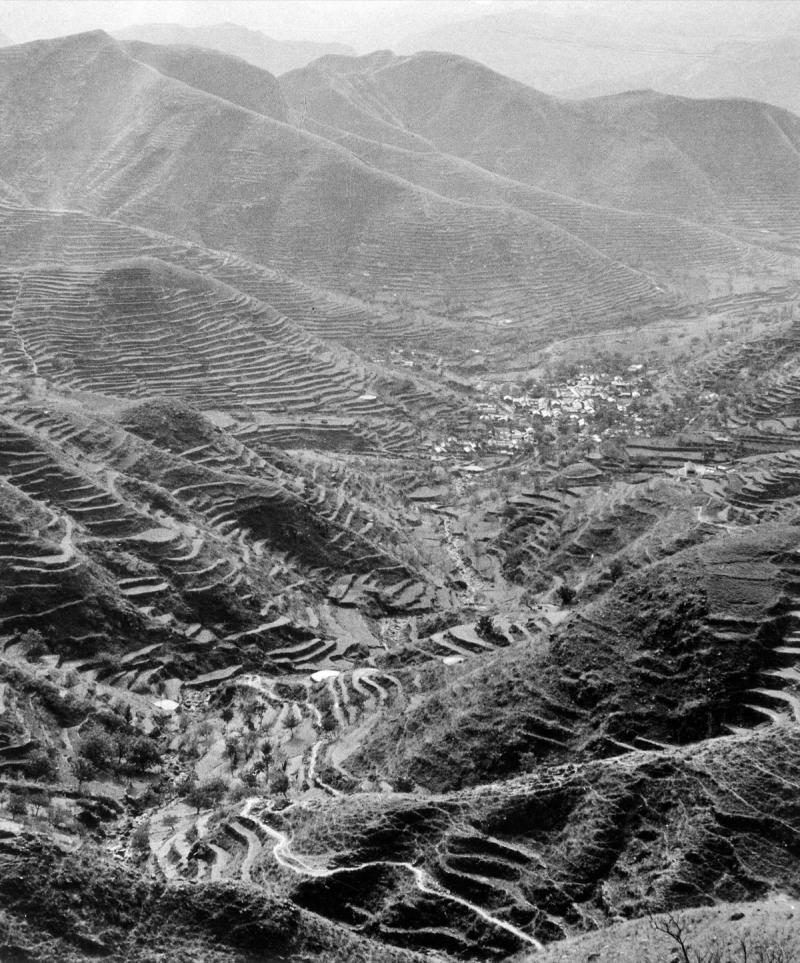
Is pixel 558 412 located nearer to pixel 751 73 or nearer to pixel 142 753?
pixel 142 753

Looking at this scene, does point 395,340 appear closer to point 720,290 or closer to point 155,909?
point 720,290

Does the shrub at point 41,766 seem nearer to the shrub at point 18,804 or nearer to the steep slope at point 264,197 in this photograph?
the shrub at point 18,804

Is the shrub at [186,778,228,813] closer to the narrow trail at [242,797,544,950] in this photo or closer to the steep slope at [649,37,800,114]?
the narrow trail at [242,797,544,950]

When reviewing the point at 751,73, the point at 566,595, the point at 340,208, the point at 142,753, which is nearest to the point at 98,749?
the point at 142,753

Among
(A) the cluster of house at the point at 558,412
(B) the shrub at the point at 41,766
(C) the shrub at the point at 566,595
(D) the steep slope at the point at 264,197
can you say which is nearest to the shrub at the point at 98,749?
(B) the shrub at the point at 41,766

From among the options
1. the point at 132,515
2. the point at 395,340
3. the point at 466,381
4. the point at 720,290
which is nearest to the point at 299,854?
the point at 132,515

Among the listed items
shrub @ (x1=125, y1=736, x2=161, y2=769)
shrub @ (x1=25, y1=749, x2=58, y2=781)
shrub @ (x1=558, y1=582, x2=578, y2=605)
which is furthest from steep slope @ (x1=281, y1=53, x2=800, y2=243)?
shrub @ (x1=25, y1=749, x2=58, y2=781)
